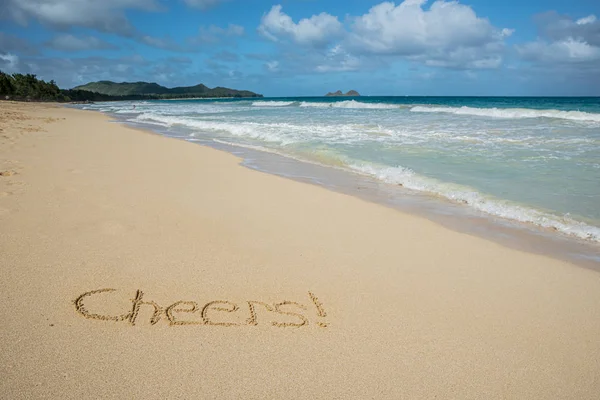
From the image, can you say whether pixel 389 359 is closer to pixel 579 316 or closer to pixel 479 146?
pixel 579 316

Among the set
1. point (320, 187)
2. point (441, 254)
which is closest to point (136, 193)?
point (320, 187)

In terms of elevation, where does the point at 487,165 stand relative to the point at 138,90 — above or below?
below

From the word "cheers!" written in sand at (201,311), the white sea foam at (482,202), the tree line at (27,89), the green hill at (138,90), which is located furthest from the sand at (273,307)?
the green hill at (138,90)

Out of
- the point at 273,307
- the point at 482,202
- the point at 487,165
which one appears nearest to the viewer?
Result: the point at 273,307

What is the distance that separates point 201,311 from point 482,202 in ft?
15.1

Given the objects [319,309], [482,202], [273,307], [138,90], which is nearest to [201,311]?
Answer: [273,307]

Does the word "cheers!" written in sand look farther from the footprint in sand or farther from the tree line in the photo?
the tree line

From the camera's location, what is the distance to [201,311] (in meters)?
2.50

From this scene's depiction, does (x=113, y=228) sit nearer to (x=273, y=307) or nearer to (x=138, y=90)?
(x=273, y=307)

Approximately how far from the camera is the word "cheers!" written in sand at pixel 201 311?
2.39 metres

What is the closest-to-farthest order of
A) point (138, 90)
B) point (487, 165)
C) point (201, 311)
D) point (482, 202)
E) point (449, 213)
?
1. point (201, 311)
2. point (449, 213)
3. point (482, 202)
4. point (487, 165)
5. point (138, 90)

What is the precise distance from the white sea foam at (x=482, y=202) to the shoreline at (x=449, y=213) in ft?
A: 0.32

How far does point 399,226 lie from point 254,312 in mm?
2469

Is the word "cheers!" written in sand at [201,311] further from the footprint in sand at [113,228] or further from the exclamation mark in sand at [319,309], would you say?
the footprint in sand at [113,228]
